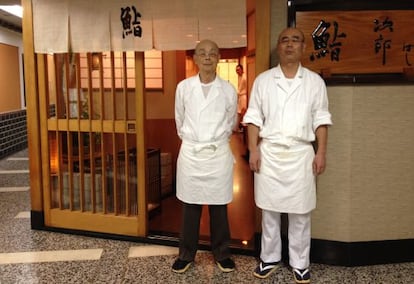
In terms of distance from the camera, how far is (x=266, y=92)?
9.45ft

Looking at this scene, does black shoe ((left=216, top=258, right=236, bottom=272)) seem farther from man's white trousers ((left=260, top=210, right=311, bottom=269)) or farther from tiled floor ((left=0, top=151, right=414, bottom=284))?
man's white trousers ((left=260, top=210, right=311, bottom=269))

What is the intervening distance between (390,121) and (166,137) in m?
3.12

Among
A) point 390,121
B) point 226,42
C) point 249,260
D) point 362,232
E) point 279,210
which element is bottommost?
point 249,260

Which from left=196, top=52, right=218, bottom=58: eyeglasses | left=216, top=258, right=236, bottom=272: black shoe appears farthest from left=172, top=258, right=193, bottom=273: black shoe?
left=196, top=52, right=218, bottom=58: eyeglasses

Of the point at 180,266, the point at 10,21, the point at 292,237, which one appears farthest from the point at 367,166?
the point at 10,21

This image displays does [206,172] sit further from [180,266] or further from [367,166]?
[367,166]

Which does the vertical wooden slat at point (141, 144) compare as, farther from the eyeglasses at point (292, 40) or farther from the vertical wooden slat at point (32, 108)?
the eyeglasses at point (292, 40)

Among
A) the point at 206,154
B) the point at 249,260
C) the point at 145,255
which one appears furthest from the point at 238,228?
the point at 206,154

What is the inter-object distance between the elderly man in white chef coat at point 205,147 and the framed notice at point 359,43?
676 mm

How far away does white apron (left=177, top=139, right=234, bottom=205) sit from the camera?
9.75 feet

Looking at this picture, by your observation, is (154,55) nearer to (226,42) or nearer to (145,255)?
(226,42)

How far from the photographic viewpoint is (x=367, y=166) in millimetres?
3064

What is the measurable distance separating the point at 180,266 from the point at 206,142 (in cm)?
94

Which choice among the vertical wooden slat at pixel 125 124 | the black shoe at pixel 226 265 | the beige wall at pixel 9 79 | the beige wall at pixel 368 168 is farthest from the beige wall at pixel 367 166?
the beige wall at pixel 9 79
